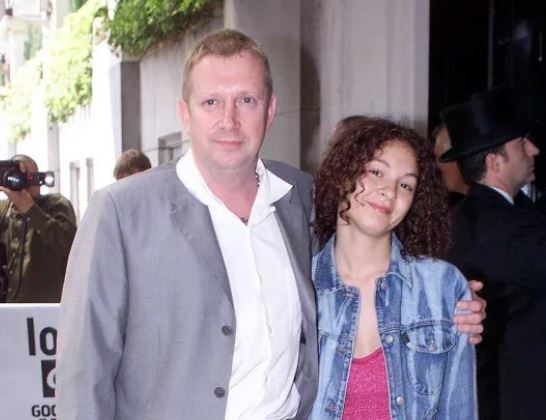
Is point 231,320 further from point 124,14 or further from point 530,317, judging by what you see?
point 124,14

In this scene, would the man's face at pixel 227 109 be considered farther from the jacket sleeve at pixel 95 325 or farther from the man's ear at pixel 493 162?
the man's ear at pixel 493 162

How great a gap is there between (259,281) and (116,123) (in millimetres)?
9723

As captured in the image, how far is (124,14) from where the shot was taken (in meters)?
10.6

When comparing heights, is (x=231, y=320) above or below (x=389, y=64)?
below

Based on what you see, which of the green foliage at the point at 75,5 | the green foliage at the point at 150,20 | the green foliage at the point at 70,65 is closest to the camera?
the green foliage at the point at 150,20

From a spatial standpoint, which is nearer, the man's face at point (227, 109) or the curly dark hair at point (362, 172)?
the man's face at point (227, 109)

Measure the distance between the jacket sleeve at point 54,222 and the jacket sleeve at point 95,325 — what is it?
346 centimetres

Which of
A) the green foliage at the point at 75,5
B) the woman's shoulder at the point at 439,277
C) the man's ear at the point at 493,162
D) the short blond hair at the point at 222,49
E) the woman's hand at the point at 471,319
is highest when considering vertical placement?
the green foliage at the point at 75,5

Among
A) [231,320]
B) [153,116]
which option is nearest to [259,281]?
[231,320]

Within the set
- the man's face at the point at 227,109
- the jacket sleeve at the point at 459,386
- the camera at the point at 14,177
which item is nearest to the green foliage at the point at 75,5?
Result: the camera at the point at 14,177

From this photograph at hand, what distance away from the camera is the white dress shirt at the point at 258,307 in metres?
2.28

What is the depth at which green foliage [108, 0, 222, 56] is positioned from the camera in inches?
350

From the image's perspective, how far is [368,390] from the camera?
240 centimetres

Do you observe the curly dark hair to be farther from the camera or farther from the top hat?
the camera
